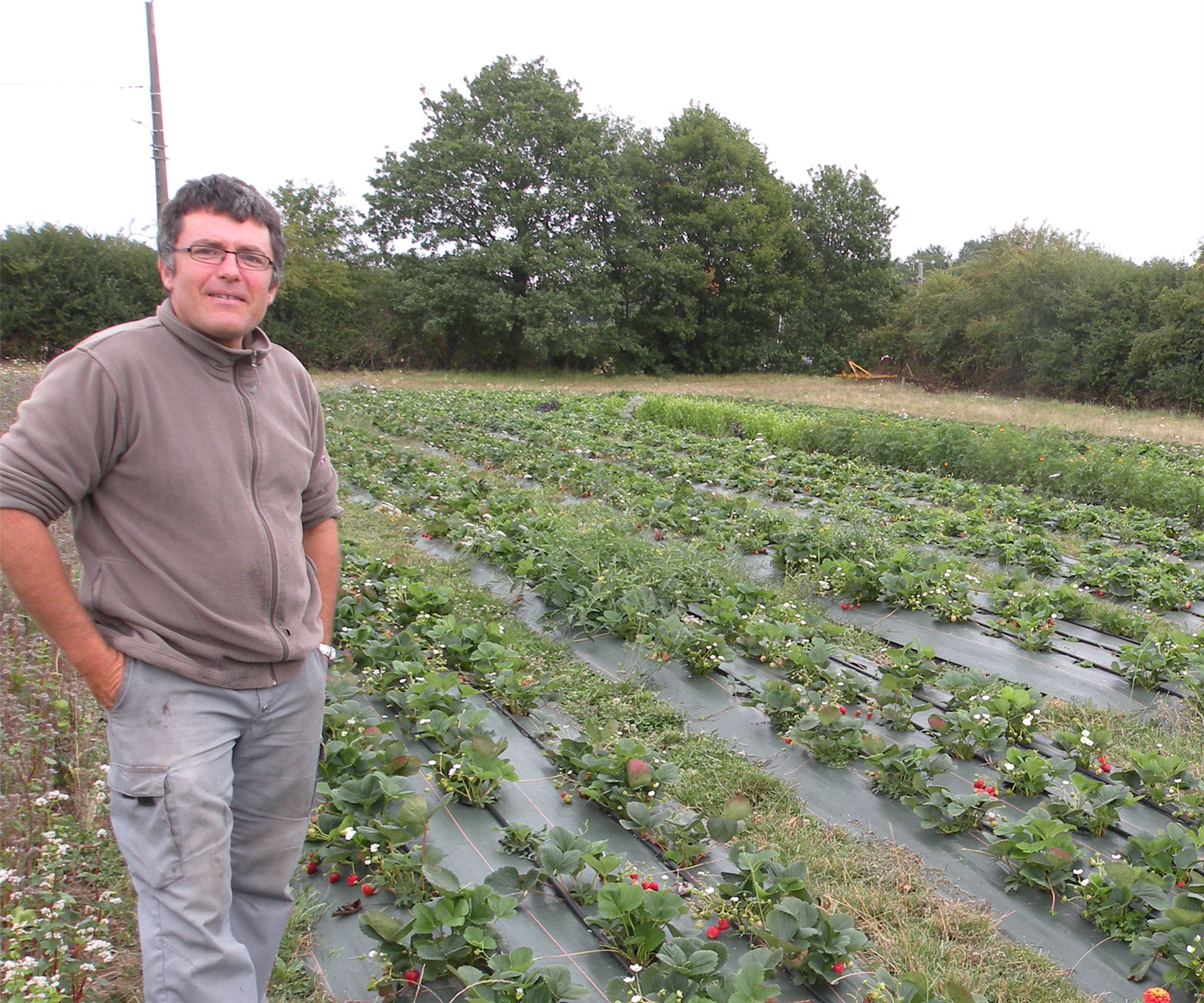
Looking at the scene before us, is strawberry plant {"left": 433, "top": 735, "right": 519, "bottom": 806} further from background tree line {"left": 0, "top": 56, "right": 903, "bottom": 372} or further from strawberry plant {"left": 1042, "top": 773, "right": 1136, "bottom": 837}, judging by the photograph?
background tree line {"left": 0, "top": 56, "right": 903, "bottom": 372}

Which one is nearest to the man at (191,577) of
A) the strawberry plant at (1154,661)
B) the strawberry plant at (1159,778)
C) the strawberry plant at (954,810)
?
the strawberry plant at (954,810)

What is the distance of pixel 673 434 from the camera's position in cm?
1238

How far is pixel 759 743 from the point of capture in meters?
3.63

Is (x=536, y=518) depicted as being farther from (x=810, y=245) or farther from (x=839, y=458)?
(x=810, y=245)

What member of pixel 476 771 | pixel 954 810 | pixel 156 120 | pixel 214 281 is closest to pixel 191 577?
pixel 214 281

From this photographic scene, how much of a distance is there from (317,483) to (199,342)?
47cm

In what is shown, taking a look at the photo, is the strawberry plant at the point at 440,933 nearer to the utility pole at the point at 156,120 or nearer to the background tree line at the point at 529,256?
the utility pole at the point at 156,120

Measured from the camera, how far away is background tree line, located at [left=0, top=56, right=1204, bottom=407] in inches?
876

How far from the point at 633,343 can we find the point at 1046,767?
2846 centimetres

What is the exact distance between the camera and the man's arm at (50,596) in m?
1.58

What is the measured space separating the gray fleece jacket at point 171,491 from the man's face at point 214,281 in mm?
37

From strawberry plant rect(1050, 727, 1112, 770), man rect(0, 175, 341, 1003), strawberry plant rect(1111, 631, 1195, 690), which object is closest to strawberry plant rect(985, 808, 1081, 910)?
strawberry plant rect(1050, 727, 1112, 770)

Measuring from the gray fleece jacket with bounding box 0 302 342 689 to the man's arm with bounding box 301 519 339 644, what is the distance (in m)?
0.29

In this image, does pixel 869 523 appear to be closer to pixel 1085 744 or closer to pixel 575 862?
pixel 1085 744
